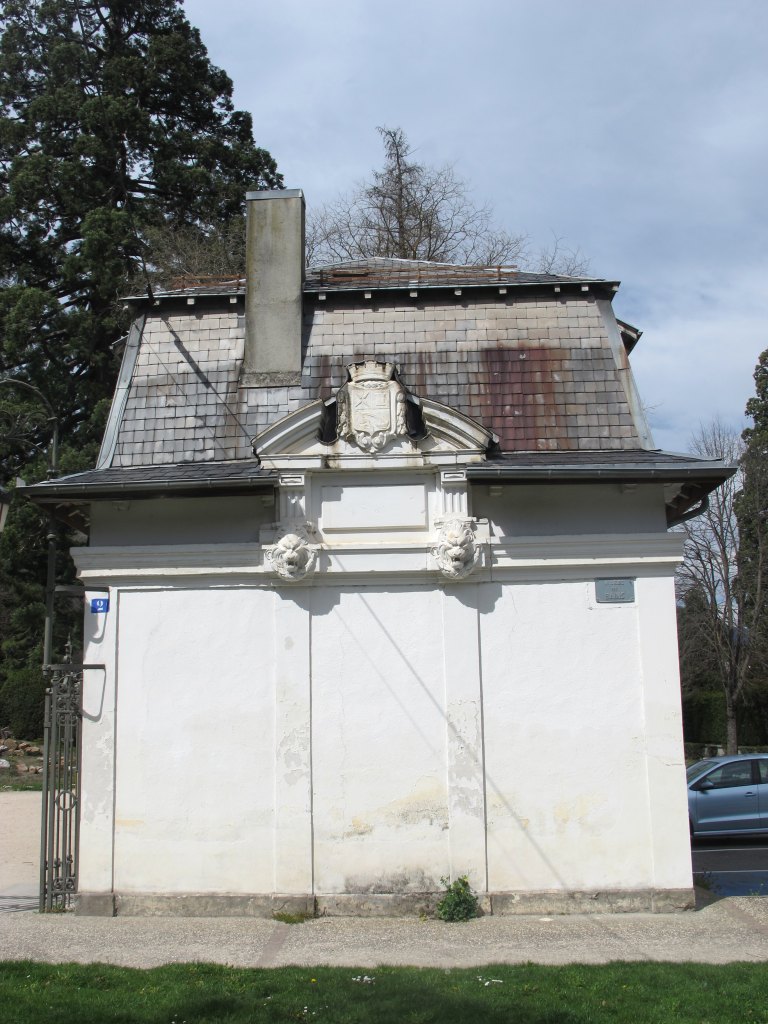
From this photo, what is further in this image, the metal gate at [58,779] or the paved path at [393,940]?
the metal gate at [58,779]

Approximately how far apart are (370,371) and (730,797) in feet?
33.6

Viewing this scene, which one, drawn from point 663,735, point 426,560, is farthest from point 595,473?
point 663,735

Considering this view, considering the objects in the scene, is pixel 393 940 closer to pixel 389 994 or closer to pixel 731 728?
pixel 389 994

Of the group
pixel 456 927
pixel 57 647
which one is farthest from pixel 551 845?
pixel 57 647

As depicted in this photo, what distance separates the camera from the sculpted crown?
10.5 metres

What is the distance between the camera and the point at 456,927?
9406 millimetres

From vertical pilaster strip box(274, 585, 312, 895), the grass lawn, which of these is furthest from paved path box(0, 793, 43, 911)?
the grass lawn

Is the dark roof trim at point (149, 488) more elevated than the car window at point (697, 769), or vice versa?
the dark roof trim at point (149, 488)

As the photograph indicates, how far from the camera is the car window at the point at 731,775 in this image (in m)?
16.7

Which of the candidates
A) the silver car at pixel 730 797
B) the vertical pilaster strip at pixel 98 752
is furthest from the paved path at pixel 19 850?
the silver car at pixel 730 797

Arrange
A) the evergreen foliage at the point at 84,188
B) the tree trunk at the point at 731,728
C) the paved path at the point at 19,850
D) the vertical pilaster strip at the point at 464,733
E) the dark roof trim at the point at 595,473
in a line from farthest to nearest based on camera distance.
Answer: the tree trunk at the point at 731,728
the evergreen foliage at the point at 84,188
the paved path at the point at 19,850
the dark roof trim at the point at 595,473
the vertical pilaster strip at the point at 464,733

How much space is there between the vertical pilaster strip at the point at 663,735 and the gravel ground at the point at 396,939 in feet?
1.68

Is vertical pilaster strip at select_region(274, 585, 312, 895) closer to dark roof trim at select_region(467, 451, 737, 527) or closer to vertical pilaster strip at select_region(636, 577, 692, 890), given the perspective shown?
dark roof trim at select_region(467, 451, 737, 527)

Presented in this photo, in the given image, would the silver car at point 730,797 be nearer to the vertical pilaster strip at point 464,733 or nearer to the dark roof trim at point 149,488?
the vertical pilaster strip at point 464,733
